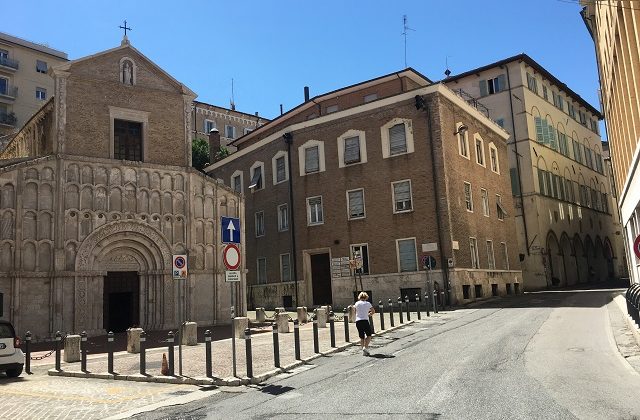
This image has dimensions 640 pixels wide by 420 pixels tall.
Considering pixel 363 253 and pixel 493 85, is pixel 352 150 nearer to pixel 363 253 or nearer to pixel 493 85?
pixel 363 253

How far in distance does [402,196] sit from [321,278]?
7.19 metres

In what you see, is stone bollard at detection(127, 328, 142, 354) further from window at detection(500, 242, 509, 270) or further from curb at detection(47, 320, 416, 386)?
window at detection(500, 242, 509, 270)

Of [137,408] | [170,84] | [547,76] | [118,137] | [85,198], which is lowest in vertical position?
[137,408]

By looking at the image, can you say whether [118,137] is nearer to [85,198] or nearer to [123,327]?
[85,198]

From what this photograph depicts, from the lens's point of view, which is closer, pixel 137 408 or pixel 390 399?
pixel 390 399

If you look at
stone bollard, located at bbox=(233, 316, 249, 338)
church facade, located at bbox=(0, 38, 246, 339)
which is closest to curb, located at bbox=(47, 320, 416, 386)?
stone bollard, located at bbox=(233, 316, 249, 338)

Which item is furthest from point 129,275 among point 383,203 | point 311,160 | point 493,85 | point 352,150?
point 493,85

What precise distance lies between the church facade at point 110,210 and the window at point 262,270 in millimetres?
8977

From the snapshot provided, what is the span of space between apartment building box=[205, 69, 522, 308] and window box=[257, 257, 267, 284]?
3.0 inches

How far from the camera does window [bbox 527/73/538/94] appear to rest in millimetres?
43053

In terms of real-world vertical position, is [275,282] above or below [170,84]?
below

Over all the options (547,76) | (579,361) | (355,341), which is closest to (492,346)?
(579,361)

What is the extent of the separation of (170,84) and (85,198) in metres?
7.42

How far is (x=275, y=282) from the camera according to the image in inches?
1384
